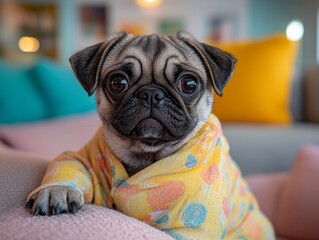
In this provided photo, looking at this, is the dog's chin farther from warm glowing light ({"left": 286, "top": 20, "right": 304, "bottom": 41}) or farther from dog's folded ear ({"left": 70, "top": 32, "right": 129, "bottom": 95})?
warm glowing light ({"left": 286, "top": 20, "right": 304, "bottom": 41})

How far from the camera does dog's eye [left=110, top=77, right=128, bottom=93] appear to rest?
997mm

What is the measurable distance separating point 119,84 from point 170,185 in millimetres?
274

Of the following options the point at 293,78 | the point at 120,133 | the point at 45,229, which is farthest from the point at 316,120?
the point at 45,229

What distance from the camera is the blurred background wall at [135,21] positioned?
17.0 feet

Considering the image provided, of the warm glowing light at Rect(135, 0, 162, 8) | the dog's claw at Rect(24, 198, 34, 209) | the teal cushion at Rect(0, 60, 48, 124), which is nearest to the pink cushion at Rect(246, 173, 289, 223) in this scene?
the dog's claw at Rect(24, 198, 34, 209)

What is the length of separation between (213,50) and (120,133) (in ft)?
1.04

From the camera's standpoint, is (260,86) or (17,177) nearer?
(17,177)

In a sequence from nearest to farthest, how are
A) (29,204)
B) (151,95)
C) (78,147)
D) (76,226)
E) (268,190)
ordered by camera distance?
1. (76,226)
2. (29,204)
3. (151,95)
4. (268,190)
5. (78,147)

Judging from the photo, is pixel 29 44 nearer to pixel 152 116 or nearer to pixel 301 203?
pixel 301 203

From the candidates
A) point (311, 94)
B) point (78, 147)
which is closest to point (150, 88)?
point (78, 147)

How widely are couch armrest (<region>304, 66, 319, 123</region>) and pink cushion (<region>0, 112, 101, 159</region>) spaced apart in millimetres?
1382

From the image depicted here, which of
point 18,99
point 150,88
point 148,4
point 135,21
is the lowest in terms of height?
point 18,99

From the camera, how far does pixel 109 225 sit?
0.75m

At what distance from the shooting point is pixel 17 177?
0.95 metres
